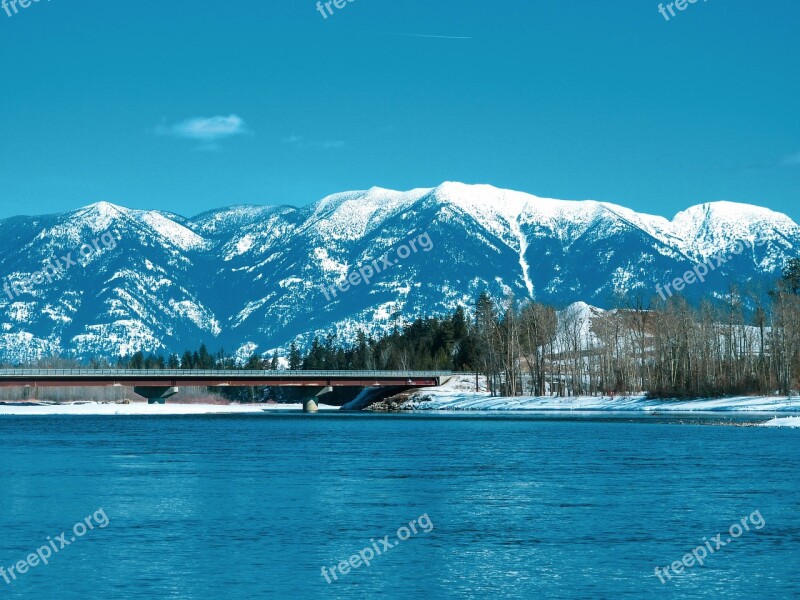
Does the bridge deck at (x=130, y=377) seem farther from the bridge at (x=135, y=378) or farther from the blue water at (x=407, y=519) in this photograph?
the blue water at (x=407, y=519)

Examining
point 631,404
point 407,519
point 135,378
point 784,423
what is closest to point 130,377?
point 135,378

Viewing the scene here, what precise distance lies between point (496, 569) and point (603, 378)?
6409 inches

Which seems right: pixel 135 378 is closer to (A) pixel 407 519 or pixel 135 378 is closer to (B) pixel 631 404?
(B) pixel 631 404

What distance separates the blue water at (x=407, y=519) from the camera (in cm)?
2941

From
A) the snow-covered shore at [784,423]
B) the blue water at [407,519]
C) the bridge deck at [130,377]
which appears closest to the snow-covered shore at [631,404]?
the snow-covered shore at [784,423]

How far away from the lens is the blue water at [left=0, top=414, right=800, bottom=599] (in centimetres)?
2941

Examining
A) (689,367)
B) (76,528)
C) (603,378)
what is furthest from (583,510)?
(603,378)

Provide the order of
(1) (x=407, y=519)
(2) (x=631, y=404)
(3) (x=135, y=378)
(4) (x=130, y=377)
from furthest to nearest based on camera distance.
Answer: (3) (x=135, y=378), (4) (x=130, y=377), (2) (x=631, y=404), (1) (x=407, y=519)

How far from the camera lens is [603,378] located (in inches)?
7515

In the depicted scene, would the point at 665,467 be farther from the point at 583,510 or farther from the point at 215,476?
the point at 215,476

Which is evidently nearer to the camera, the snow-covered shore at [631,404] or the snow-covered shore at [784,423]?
the snow-covered shore at [784,423]

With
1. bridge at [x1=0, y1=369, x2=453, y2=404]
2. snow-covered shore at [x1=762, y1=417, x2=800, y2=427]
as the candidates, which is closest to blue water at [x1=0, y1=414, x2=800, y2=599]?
snow-covered shore at [x1=762, y1=417, x2=800, y2=427]

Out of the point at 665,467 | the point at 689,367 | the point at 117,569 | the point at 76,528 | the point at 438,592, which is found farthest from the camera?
the point at 689,367

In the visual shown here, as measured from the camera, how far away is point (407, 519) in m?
40.6
